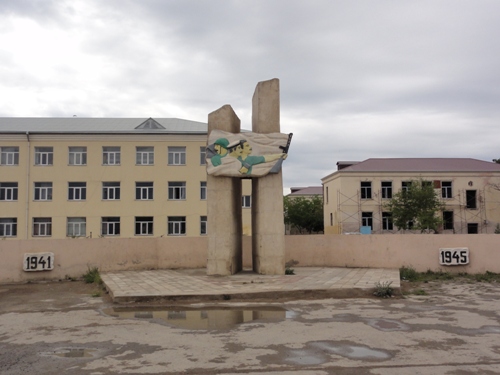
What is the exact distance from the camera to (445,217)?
131 ft

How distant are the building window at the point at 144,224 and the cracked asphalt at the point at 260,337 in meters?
23.6

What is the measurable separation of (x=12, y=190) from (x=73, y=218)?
4641mm

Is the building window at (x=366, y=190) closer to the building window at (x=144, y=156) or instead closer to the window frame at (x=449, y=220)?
the window frame at (x=449, y=220)

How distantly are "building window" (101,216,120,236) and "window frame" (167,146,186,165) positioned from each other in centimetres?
561

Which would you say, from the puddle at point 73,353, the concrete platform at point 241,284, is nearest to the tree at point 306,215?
the concrete platform at point 241,284

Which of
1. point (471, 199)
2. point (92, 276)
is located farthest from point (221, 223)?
point (471, 199)

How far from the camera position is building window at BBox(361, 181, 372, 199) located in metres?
40.2

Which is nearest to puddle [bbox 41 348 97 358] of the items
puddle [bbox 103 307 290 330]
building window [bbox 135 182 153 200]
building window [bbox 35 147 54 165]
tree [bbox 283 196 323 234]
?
puddle [bbox 103 307 290 330]

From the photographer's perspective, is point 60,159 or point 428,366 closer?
point 428,366

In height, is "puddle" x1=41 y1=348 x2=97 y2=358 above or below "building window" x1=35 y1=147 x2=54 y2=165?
below

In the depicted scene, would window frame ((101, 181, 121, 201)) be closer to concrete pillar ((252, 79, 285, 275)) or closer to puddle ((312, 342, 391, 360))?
concrete pillar ((252, 79, 285, 275))

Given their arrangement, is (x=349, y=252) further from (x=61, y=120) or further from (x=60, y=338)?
(x=61, y=120)

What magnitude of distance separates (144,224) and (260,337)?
28.4 metres

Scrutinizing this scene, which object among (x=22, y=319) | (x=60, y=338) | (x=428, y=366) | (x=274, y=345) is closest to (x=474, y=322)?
(x=428, y=366)
